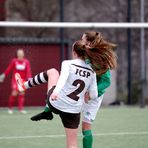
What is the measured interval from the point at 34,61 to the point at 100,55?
445 inches

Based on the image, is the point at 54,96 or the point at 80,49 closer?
the point at 54,96

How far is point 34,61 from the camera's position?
60.1 ft

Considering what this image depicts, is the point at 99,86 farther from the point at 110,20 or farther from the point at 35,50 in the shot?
the point at 110,20

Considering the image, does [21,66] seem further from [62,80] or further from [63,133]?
[62,80]

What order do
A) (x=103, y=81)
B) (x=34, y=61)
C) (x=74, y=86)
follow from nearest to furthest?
(x=74, y=86) < (x=103, y=81) < (x=34, y=61)

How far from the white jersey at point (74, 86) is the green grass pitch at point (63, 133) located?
2421 millimetres

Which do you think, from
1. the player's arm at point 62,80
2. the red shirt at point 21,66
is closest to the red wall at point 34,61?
the red shirt at point 21,66

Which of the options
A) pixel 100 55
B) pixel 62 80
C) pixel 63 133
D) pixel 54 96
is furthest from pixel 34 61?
pixel 54 96

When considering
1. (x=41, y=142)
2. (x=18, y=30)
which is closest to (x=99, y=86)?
(x=41, y=142)

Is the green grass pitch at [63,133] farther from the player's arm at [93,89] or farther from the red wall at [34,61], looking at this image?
the red wall at [34,61]

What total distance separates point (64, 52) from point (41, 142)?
28.9 feet

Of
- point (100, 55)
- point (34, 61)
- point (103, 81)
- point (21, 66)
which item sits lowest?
point (34, 61)

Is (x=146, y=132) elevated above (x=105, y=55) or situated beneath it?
situated beneath

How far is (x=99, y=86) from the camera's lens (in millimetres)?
7766
